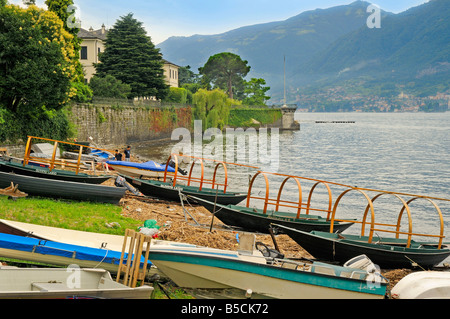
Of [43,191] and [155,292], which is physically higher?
[43,191]

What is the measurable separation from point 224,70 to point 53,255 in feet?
371

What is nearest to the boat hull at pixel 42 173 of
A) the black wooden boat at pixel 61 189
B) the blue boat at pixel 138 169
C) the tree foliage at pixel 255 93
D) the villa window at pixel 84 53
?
the black wooden boat at pixel 61 189

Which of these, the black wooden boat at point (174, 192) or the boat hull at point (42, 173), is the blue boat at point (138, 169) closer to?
the black wooden boat at point (174, 192)

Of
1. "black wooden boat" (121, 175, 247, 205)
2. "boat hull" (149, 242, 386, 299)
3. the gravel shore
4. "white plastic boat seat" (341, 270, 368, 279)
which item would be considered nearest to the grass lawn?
the gravel shore

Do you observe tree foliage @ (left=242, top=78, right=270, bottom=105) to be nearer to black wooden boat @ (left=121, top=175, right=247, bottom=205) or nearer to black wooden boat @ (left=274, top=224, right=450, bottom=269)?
black wooden boat @ (left=121, top=175, right=247, bottom=205)

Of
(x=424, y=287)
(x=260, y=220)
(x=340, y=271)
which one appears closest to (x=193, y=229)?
(x=260, y=220)

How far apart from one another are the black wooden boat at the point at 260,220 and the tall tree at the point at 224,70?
339 ft

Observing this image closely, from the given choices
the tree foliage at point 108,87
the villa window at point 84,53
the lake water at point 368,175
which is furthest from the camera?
the villa window at point 84,53

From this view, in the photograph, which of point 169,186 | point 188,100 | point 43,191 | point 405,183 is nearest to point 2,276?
point 43,191

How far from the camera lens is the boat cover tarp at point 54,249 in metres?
9.51

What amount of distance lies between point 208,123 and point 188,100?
7.92 meters
